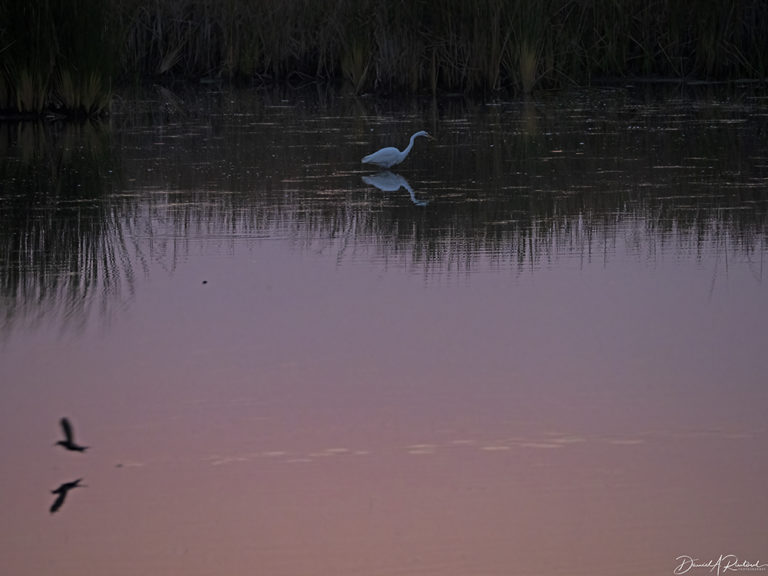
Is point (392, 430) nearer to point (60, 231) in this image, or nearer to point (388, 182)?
point (60, 231)

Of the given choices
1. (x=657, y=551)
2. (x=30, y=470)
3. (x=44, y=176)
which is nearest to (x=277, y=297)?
(x=30, y=470)

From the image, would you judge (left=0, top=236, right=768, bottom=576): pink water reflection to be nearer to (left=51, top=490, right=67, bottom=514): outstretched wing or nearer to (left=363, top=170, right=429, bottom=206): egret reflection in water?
(left=51, top=490, right=67, bottom=514): outstretched wing

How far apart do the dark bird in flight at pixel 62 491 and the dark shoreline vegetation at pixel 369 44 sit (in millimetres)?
9018

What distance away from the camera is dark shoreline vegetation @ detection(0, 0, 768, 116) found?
481 inches

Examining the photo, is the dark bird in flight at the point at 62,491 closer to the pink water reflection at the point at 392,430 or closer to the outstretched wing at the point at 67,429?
the pink water reflection at the point at 392,430

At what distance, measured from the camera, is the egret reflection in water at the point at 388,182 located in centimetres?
830

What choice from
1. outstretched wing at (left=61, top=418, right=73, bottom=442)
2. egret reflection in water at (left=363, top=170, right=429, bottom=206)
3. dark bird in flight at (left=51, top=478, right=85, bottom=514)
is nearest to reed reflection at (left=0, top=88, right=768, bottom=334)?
egret reflection in water at (left=363, top=170, right=429, bottom=206)

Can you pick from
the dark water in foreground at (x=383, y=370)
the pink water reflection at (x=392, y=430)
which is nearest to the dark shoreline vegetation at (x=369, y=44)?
the dark water in foreground at (x=383, y=370)

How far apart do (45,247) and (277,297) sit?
1.53 meters

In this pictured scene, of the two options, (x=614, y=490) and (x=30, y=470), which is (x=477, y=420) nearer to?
(x=614, y=490)

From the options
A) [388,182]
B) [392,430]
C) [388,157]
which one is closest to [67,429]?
[392,430]

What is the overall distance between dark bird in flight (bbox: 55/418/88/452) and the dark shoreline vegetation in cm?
864

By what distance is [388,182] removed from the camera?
8.62 meters

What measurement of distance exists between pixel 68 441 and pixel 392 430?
83cm
